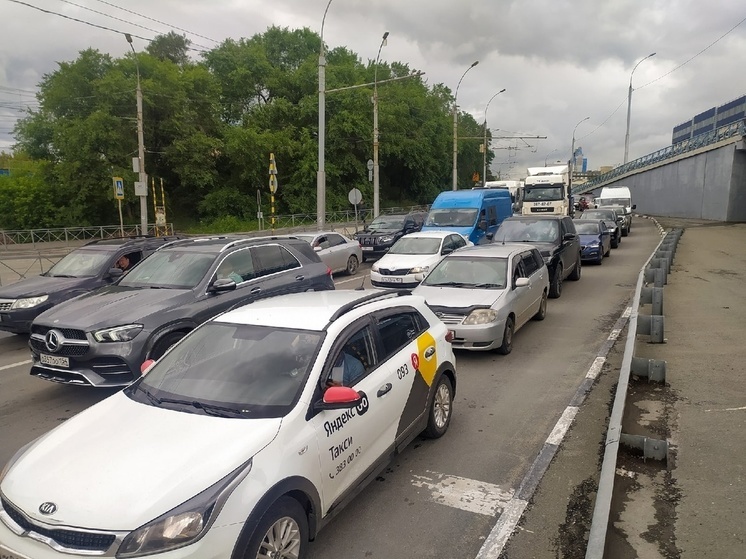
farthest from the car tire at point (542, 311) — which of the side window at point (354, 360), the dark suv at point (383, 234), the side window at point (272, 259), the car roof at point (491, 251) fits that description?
the dark suv at point (383, 234)

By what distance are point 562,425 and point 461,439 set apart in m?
1.12

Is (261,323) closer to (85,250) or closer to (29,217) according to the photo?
(85,250)

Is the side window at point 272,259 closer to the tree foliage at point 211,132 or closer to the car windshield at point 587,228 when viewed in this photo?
the car windshield at point 587,228

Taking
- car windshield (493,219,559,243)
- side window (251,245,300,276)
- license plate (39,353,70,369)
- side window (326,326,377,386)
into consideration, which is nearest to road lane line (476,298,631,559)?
side window (326,326,377,386)

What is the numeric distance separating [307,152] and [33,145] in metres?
19.1

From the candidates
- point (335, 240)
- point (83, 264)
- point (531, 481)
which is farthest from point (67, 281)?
point (335, 240)

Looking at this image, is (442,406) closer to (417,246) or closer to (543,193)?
(417,246)

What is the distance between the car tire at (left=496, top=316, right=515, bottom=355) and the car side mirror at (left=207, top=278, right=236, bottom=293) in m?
3.95

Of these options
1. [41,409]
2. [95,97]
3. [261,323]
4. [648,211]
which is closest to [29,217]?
[95,97]

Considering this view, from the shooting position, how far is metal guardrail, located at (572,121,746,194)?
33281mm

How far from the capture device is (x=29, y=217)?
38.5 meters

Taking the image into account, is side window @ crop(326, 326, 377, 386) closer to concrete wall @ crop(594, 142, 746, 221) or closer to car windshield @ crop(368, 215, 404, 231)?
car windshield @ crop(368, 215, 404, 231)

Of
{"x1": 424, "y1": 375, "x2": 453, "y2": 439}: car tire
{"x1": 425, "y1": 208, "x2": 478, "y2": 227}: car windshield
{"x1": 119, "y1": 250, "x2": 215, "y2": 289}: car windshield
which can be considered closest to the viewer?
{"x1": 424, "y1": 375, "x2": 453, "y2": 439}: car tire

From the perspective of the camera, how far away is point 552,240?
13.3 m
